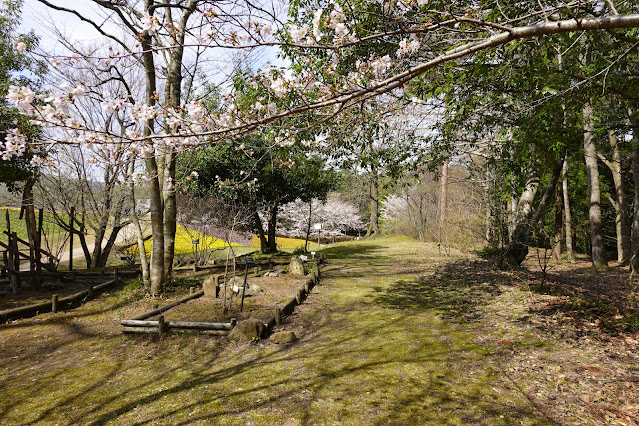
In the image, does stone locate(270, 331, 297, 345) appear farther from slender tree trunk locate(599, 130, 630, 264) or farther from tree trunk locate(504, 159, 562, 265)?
slender tree trunk locate(599, 130, 630, 264)

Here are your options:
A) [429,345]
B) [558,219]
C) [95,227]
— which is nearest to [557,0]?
[429,345]

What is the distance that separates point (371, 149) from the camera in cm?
650

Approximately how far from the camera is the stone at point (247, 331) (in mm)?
5242

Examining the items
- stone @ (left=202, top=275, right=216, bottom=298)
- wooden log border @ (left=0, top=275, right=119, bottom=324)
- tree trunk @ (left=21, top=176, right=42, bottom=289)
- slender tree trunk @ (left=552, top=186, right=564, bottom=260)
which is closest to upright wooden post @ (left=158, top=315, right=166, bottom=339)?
stone @ (left=202, top=275, right=216, bottom=298)

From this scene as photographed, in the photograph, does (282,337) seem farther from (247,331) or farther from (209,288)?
(209,288)

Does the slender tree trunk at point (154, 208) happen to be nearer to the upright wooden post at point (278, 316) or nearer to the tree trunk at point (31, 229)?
the upright wooden post at point (278, 316)

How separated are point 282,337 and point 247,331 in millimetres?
567

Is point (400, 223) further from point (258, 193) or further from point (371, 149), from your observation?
point (371, 149)

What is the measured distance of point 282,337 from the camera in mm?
5156

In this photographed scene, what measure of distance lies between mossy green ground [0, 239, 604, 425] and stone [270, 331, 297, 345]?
123 mm

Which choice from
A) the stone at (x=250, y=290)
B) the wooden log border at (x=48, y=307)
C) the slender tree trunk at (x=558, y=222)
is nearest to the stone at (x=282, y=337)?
the stone at (x=250, y=290)

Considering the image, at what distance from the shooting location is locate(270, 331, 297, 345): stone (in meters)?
5.14

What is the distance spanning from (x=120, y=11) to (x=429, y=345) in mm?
8233

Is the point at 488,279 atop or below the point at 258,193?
below
